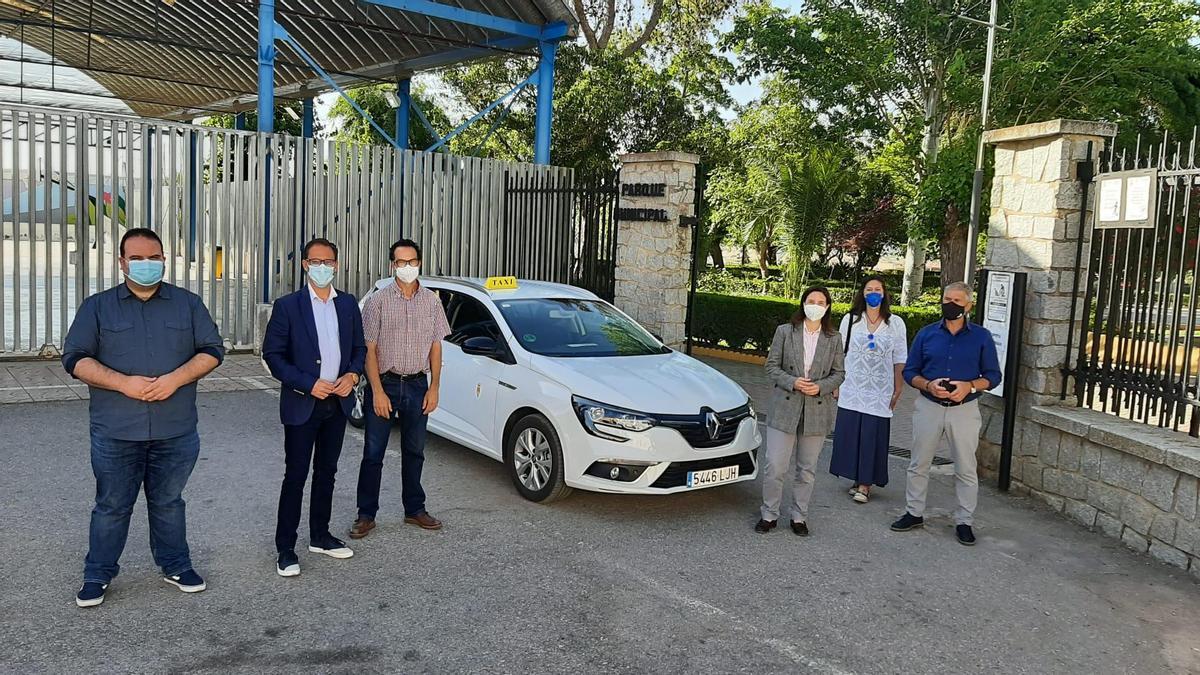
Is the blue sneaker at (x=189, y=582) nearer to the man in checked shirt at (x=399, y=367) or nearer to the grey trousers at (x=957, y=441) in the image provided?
the man in checked shirt at (x=399, y=367)

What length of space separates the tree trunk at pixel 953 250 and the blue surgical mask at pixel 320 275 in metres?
21.7

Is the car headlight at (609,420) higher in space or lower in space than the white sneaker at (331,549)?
higher

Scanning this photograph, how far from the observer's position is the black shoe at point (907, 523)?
610 cm

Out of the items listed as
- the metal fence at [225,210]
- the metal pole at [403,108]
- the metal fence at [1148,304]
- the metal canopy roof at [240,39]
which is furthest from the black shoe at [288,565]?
the metal pole at [403,108]

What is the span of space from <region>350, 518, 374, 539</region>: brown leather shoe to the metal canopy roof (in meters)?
8.77

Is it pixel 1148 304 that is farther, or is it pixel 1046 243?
pixel 1046 243

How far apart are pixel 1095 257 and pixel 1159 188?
81cm

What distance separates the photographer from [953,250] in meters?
25.0

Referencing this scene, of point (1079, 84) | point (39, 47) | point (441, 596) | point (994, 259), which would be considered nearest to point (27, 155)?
point (441, 596)

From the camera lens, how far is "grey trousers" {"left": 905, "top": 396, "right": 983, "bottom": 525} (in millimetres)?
5902

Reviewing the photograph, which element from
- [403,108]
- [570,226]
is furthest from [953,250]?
[570,226]

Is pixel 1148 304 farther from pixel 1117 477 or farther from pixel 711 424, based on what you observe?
pixel 711 424

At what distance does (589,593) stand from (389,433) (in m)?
1.57

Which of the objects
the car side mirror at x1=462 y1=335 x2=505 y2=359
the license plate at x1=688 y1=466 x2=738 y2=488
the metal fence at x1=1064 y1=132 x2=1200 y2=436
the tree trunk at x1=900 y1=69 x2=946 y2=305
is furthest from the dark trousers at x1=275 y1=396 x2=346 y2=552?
the tree trunk at x1=900 y1=69 x2=946 y2=305
